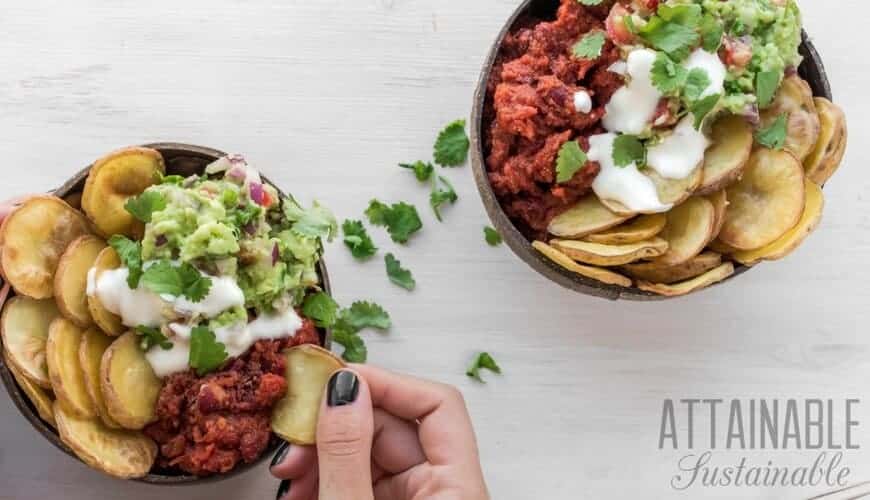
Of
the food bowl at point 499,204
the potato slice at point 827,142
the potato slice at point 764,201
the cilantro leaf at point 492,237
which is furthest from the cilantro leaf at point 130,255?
the potato slice at point 827,142

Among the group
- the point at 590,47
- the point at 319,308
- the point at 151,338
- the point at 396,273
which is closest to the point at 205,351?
the point at 151,338

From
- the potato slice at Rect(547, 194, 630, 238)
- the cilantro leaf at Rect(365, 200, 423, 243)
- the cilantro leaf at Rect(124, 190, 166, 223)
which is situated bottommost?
the cilantro leaf at Rect(365, 200, 423, 243)

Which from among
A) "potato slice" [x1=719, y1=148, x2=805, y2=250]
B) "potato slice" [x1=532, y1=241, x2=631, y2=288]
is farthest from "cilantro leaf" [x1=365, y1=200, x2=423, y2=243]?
"potato slice" [x1=719, y1=148, x2=805, y2=250]

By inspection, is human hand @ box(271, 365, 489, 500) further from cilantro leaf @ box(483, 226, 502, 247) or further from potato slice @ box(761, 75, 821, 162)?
potato slice @ box(761, 75, 821, 162)

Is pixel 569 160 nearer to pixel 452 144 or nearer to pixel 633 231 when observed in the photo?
pixel 633 231

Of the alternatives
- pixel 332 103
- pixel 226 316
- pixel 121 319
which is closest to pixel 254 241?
pixel 226 316

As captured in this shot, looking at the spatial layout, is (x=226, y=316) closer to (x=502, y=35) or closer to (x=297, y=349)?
(x=297, y=349)

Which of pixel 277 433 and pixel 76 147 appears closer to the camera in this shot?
pixel 277 433
